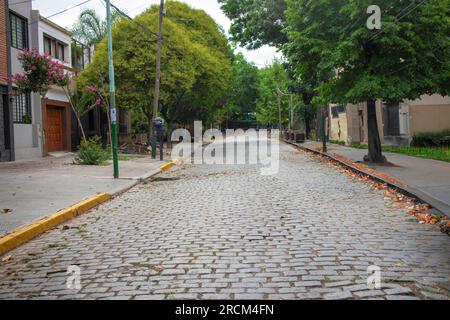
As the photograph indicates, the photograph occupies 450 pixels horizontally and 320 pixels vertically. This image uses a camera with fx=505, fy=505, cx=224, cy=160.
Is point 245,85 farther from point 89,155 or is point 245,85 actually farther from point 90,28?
point 89,155

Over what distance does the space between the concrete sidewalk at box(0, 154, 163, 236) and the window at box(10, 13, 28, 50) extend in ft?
25.0

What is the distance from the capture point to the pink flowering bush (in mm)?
18688

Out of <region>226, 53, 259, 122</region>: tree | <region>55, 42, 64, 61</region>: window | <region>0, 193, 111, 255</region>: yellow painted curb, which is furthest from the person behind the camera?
<region>226, 53, 259, 122</region>: tree

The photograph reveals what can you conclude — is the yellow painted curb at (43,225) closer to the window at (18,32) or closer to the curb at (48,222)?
the curb at (48,222)

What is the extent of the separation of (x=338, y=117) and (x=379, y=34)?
22.3 metres

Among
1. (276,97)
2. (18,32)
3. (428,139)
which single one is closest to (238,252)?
(18,32)

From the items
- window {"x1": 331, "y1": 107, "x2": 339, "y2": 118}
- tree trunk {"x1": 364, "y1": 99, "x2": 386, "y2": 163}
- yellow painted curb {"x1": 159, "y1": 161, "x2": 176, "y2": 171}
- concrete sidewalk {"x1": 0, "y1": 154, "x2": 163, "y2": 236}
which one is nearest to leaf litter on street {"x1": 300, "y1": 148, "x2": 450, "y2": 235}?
tree trunk {"x1": 364, "y1": 99, "x2": 386, "y2": 163}

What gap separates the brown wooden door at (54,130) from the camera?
26.6 m

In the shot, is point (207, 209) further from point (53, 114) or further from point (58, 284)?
point (53, 114)

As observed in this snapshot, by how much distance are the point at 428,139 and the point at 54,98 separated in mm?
19338

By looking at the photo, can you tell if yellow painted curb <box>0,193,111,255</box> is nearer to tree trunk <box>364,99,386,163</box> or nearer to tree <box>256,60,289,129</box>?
tree trunk <box>364,99,386,163</box>

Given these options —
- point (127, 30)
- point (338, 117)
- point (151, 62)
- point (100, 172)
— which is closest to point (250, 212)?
point (100, 172)

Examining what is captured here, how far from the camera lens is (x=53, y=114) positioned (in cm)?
2723

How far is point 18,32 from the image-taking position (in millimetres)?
22875
